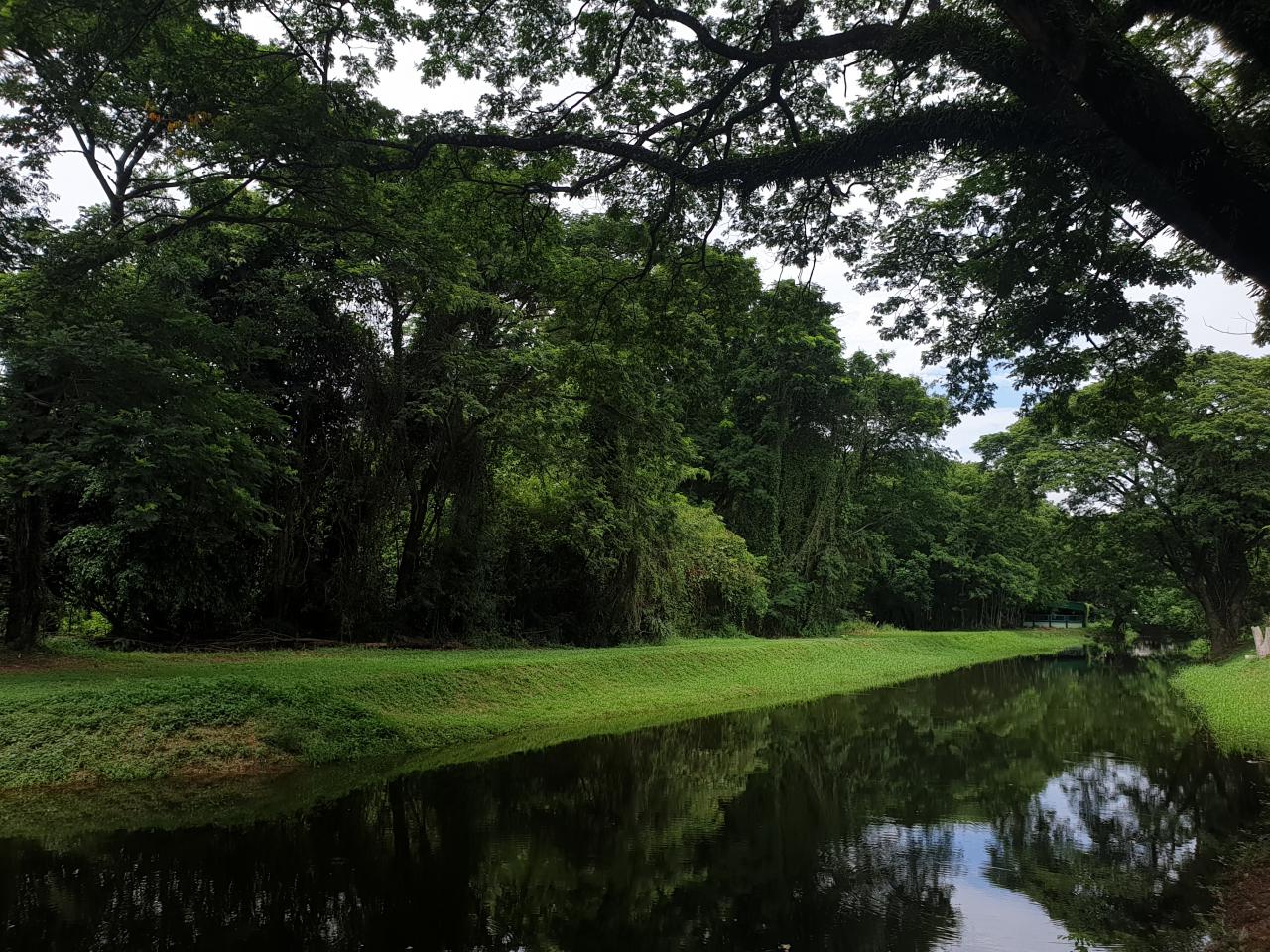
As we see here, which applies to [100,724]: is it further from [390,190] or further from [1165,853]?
[1165,853]

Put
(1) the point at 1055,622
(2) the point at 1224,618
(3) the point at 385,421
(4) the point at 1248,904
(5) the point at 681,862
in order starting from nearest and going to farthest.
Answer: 1. (4) the point at 1248,904
2. (5) the point at 681,862
3. (3) the point at 385,421
4. (2) the point at 1224,618
5. (1) the point at 1055,622

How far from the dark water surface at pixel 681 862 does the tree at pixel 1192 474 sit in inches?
540

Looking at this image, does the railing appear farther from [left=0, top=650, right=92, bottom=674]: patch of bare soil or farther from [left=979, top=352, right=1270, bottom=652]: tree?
[left=0, top=650, right=92, bottom=674]: patch of bare soil

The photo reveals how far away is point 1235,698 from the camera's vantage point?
643 inches

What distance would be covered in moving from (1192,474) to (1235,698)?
949cm

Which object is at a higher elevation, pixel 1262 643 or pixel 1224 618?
pixel 1224 618

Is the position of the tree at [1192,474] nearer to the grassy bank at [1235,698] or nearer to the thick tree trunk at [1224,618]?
the thick tree trunk at [1224,618]

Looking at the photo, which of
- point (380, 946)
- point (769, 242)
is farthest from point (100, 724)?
point (769, 242)

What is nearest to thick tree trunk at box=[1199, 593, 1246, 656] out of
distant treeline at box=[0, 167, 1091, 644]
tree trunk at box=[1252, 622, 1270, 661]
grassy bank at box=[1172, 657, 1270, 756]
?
grassy bank at box=[1172, 657, 1270, 756]

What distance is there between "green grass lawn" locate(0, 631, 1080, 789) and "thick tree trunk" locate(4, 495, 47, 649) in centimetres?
68

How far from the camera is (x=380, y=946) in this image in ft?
17.0

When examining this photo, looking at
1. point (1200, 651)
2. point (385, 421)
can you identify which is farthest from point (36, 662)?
point (1200, 651)

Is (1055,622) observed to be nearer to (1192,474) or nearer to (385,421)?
(1192,474)

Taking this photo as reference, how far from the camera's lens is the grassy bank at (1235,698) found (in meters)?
13.0
